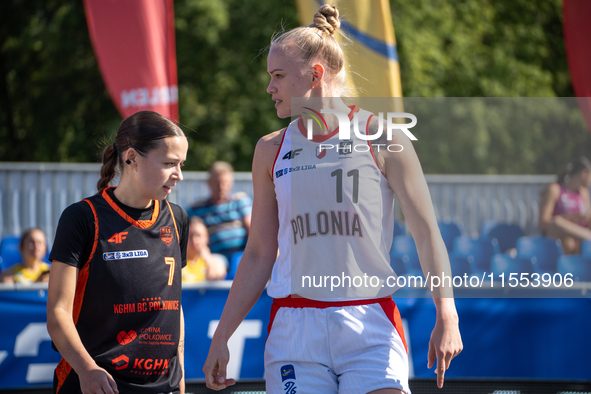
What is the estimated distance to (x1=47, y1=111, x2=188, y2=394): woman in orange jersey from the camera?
2.18 m

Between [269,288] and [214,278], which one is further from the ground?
[214,278]

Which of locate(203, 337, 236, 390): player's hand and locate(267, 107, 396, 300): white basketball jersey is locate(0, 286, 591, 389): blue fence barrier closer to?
locate(203, 337, 236, 390): player's hand

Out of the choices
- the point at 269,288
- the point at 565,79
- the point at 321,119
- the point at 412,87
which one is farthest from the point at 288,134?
the point at 565,79

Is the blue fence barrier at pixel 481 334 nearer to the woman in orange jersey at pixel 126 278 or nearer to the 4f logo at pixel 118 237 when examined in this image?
the woman in orange jersey at pixel 126 278

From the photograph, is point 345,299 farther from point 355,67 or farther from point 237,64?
point 237,64

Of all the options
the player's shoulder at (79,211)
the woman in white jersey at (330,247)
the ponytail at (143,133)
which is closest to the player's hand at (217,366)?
the woman in white jersey at (330,247)

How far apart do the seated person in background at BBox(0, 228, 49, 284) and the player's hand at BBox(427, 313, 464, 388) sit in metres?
4.81

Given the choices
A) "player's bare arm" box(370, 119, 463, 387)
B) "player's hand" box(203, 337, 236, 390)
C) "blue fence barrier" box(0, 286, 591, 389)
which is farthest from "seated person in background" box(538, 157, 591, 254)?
"player's hand" box(203, 337, 236, 390)

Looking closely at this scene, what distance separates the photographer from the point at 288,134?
7.35 ft

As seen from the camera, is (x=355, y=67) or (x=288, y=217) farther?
(x=355, y=67)

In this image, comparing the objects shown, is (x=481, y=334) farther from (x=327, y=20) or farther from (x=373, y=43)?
(x=327, y=20)

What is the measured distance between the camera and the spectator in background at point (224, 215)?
255 inches

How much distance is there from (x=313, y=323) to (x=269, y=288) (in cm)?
28

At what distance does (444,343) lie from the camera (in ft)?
6.36
